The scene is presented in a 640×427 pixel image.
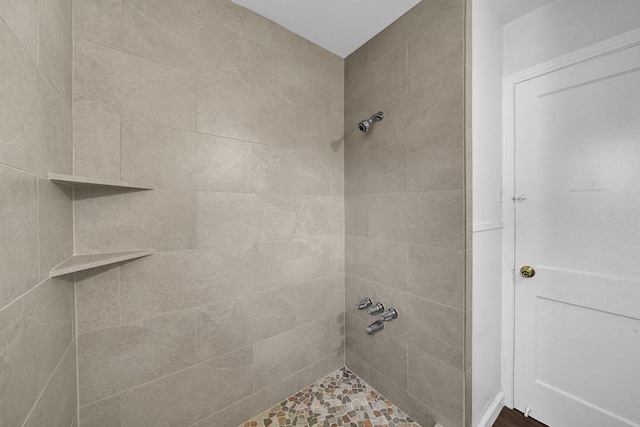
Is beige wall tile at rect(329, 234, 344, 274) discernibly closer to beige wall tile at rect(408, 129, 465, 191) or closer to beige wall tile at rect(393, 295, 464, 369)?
beige wall tile at rect(393, 295, 464, 369)

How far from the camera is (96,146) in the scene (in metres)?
0.84

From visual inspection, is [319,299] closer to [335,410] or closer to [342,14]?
[335,410]

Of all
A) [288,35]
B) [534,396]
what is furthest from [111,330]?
[534,396]

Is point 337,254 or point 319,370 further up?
point 337,254

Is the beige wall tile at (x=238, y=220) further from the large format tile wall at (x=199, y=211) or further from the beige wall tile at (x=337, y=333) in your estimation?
the beige wall tile at (x=337, y=333)

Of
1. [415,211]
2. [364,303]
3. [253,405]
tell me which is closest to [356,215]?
[415,211]

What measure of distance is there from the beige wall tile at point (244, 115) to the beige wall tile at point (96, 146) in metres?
0.31

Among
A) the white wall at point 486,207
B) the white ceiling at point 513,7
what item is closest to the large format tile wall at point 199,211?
the white wall at point 486,207

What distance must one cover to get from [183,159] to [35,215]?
493mm

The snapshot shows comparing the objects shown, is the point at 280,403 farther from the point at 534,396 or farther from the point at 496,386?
the point at 534,396

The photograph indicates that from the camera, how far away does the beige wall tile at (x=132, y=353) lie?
33.0 inches

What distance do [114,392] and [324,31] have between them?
1.90m

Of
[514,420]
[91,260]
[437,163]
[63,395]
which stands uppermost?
[437,163]

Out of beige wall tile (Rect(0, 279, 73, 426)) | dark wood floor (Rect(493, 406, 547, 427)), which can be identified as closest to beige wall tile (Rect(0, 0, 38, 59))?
beige wall tile (Rect(0, 279, 73, 426))
